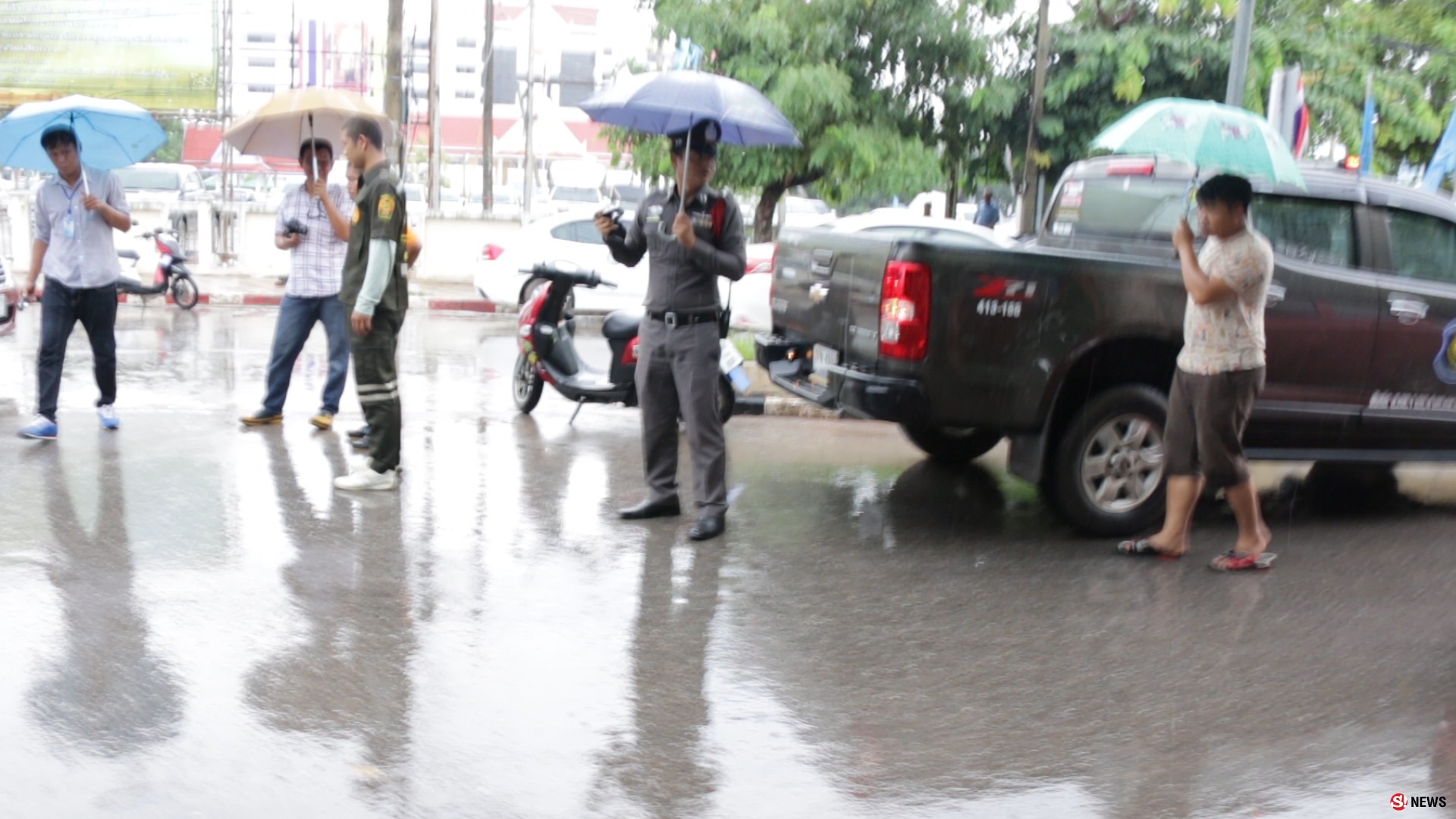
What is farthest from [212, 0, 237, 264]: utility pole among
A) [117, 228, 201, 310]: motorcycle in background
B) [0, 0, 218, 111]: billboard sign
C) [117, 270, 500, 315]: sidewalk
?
[117, 228, 201, 310]: motorcycle in background

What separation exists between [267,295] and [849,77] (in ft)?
27.4

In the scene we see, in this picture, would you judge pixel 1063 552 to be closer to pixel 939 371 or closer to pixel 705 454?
pixel 939 371

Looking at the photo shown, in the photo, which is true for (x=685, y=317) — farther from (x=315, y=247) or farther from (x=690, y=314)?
(x=315, y=247)

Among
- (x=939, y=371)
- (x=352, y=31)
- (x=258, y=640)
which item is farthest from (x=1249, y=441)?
(x=352, y=31)

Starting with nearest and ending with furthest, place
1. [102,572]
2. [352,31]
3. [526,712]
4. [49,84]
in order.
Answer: [526,712] → [102,572] → [49,84] → [352,31]

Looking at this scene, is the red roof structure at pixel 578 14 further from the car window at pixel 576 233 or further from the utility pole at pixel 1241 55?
the utility pole at pixel 1241 55

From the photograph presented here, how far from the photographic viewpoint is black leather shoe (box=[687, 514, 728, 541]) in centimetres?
678

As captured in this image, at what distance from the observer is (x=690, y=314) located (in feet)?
22.0

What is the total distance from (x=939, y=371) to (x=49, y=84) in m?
22.9

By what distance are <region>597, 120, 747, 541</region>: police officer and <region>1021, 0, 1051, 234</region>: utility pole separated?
947 centimetres

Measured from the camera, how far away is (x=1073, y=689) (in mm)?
4969

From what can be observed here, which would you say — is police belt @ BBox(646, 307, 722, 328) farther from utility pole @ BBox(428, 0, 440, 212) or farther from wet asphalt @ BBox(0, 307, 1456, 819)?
utility pole @ BBox(428, 0, 440, 212)

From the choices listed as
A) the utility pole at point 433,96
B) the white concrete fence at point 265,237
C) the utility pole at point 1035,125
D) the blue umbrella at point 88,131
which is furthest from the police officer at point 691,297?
the utility pole at point 433,96

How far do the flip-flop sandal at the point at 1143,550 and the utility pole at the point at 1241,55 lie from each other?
4.43 metres
